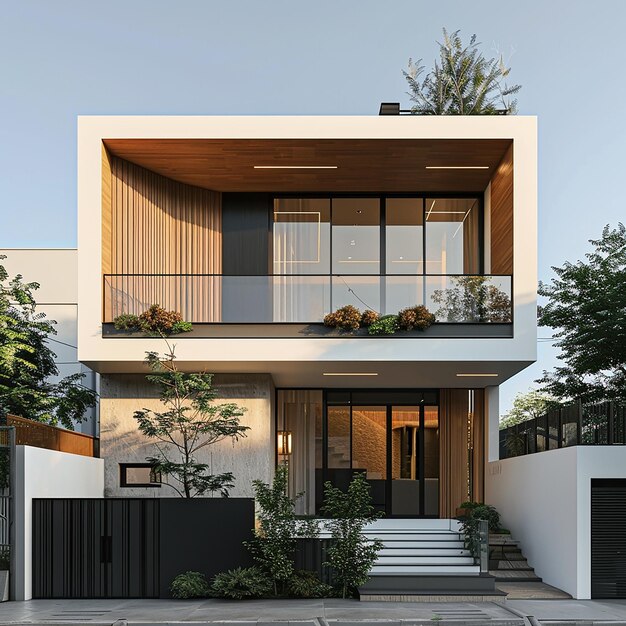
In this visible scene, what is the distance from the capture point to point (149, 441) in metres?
19.3

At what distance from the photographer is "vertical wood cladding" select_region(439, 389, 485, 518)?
72.1 feet

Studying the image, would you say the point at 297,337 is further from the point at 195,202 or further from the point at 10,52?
the point at 10,52

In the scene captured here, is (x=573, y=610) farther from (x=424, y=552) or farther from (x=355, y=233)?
(x=355, y=233)

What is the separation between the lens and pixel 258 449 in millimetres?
19328

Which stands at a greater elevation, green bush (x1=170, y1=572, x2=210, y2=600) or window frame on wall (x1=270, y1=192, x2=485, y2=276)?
window frame on wall (x1=270, y1=192, x2=485, y2=276)

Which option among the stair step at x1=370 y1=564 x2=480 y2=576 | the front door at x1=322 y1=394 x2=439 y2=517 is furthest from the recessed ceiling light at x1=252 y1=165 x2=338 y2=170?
the stair step at x1=370 y1=564 x2=480 y2=576

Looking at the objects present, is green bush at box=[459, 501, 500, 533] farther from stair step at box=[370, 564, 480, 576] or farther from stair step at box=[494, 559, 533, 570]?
stair step at box=[370, 564, 480, 576]

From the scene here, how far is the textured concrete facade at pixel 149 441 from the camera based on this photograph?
63.2 feet

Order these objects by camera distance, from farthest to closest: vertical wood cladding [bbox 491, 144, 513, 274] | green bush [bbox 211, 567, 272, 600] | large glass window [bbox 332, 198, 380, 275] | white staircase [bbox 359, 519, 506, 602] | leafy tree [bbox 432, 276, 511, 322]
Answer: large glass window [bbox 332, 198, 380, 275] < vertical wood cladding [bbox 491, 144, 513, 274] < leafy tree [bbox 432, 276, 511, 322] < white staircase [bbox 359, 519, 506, 602] < green bush [bbox 211, 567, 272, 600]

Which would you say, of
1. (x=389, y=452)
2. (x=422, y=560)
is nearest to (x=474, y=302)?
(x=422, y=560)

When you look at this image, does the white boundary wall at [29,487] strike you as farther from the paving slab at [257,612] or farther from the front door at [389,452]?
the front door at [389,452]

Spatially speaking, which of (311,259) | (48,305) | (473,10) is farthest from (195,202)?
(473,10)

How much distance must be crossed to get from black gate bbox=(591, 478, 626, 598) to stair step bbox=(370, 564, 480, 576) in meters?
2.05

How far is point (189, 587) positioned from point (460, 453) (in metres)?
8.68
